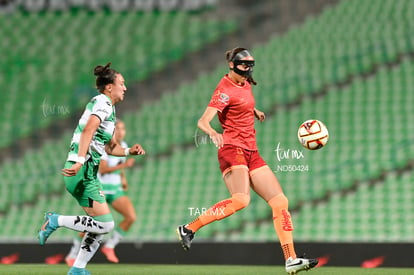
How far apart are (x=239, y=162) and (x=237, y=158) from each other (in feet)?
0.16

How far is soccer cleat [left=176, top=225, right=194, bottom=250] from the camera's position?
872 cm

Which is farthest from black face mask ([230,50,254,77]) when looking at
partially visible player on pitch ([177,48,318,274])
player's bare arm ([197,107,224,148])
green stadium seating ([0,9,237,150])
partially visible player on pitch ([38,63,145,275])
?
green stadium seating ([0,9,237,150])

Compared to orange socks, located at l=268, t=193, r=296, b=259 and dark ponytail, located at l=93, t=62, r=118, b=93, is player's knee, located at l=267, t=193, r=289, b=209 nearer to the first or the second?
orange socks, located at l=268, t=193, r=296, b=259

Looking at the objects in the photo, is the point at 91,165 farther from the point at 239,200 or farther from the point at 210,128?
the point at 239,200

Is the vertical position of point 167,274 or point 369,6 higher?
point 369,6

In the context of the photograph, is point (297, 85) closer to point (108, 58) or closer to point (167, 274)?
point (108, 58)

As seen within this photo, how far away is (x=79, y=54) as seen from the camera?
19.8 metres

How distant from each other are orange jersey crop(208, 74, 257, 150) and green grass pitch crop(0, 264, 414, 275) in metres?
1.82

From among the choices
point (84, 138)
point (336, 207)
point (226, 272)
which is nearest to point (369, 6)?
point (336, 207)

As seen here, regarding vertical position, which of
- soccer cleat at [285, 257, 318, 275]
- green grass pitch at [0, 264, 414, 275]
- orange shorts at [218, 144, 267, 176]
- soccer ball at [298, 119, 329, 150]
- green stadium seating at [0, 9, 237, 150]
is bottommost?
green grass pitch at [0, 264, 414, 275]

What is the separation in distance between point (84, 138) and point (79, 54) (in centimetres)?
1181

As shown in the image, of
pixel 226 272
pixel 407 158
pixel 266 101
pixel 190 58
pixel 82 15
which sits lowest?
pixel 226 272

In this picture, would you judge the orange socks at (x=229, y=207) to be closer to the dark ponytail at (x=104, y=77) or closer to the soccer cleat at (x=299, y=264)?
the soccer cleat at (x=299, y=264)

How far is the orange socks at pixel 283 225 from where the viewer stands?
8617mm
